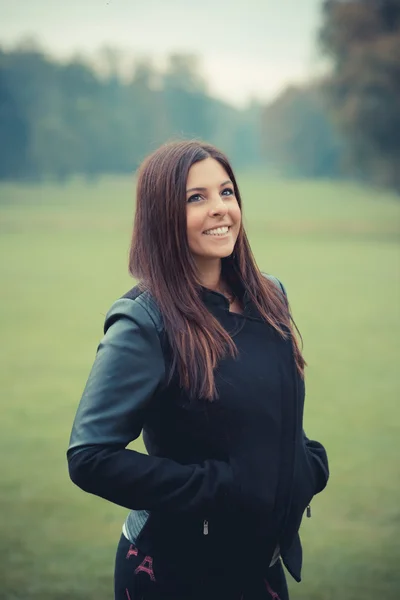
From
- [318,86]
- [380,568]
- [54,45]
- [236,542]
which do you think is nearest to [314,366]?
[380,568]

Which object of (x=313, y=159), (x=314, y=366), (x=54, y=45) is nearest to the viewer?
(x=314, y=366)

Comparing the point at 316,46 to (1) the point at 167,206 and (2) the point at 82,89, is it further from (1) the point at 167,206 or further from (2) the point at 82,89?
(1) the point at 167,206

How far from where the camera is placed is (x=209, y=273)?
1596 millimetres

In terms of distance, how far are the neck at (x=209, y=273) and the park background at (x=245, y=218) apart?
38 cm

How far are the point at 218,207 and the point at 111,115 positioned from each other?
11.2 m

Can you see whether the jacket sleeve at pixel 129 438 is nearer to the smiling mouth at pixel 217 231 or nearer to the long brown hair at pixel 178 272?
the long brown hair at pixel 178 272

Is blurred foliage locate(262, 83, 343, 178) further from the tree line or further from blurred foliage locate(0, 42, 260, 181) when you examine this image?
blurred foliage locate(0, 42, 260, 181)

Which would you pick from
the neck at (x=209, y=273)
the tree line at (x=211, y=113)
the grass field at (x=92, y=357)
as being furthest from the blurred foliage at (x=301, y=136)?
the neck at (x=209, y=273)

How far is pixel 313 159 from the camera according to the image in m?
13.6

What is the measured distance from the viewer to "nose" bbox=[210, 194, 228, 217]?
1517 millimetres

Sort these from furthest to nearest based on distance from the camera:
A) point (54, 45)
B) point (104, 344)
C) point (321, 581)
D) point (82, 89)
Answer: point (82, 89) < point (54, 45) < point (321, 581) < point (104, 344)

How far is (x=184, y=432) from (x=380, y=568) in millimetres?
2025

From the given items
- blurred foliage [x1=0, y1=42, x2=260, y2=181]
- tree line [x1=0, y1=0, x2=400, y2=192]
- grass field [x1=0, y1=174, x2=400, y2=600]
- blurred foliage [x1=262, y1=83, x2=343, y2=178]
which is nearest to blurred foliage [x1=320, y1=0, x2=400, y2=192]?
tree line [x1=0, y1=0, x2=400, y2=192]

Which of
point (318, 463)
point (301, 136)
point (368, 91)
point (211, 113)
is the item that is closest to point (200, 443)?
point (318, 463)
